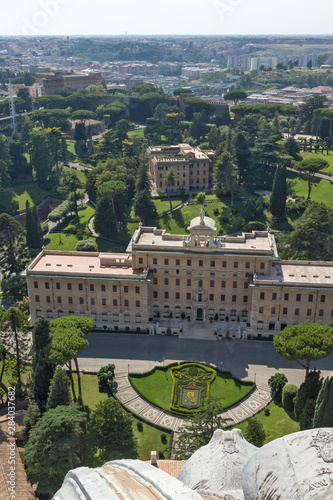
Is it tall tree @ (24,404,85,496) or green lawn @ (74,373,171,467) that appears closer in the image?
tall tree @ (24,404,85,496)

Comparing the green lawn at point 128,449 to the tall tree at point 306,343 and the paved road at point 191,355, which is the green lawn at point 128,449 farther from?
the tall tree at point 306,343

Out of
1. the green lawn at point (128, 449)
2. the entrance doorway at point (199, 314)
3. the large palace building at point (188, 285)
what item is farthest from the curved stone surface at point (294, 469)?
the entrance doorway at point (199, 314)

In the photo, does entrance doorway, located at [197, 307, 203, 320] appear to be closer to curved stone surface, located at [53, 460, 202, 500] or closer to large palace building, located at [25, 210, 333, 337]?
large palace building, located at [25, 210, 333, 337]

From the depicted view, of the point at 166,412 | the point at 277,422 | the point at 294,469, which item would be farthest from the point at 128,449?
the point at 294,469

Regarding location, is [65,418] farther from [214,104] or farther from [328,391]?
[214,104]

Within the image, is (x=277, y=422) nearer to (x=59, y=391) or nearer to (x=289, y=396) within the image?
(x=289, y=396)

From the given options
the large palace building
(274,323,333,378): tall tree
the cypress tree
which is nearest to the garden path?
(274,323,333,378): tall tree

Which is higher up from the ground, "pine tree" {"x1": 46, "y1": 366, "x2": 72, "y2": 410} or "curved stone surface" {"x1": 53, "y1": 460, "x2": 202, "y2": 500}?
"curved stone surface" {"x1": 53, "y1": 460, "x2": 202, "y2": 500}
